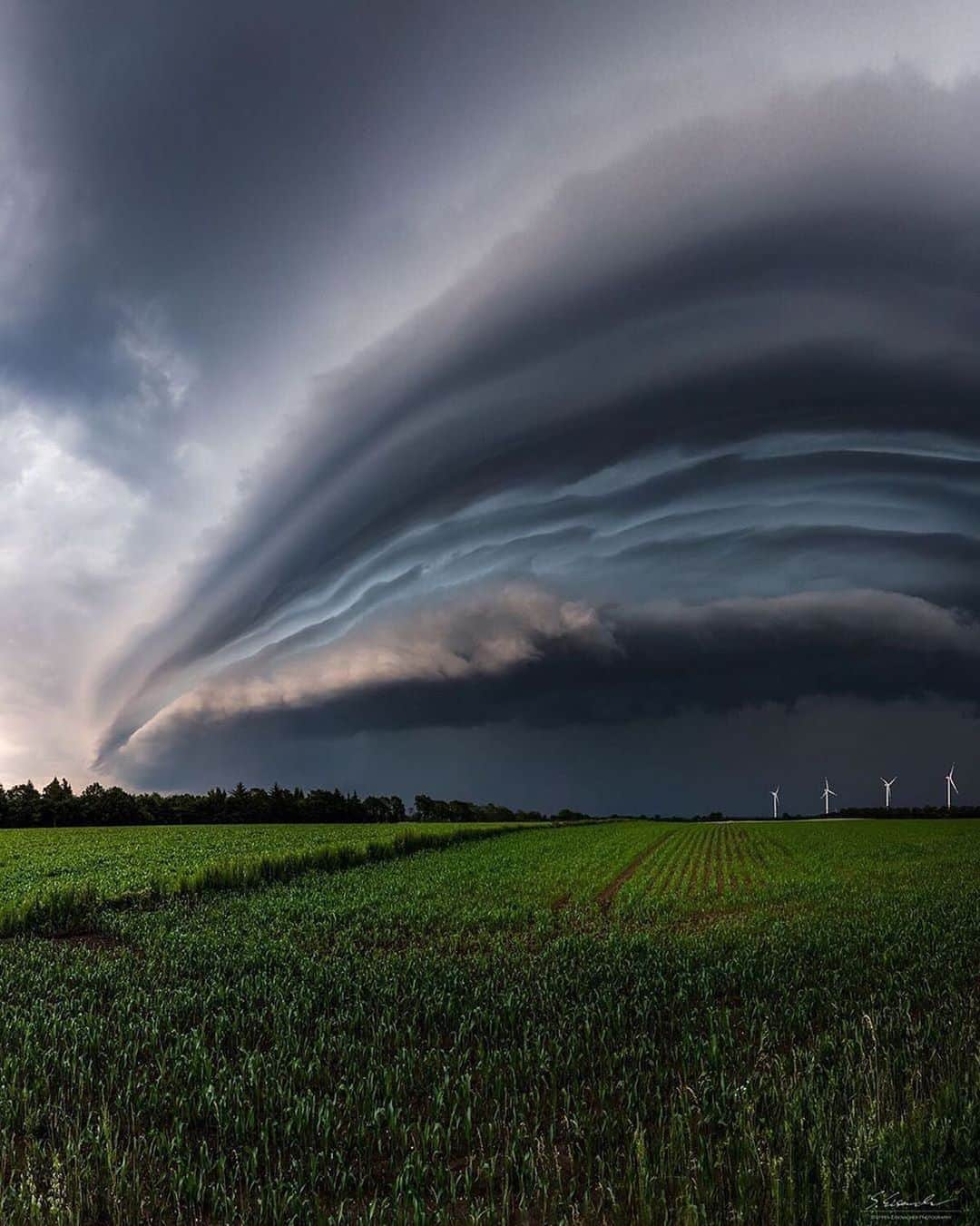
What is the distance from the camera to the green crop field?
746 cm

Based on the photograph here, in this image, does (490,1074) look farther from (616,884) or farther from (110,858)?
(110,858)

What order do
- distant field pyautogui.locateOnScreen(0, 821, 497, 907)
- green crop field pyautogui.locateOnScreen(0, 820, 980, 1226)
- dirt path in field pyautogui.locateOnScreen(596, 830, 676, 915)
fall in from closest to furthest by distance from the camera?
green crop field pyautogui.locateOnScreen(0, 820, 980, 1226)
dirt path in field pyautogui.locateOnScreen(596, 830, 676, 915)
distant field pyautogui.locateOnScreen(0, 821, 497, 907)

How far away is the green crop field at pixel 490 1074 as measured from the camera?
7457 mm

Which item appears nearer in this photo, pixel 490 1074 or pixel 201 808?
pixel 490 1074

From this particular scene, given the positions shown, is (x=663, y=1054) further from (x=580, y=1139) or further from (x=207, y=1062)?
(x=207, y=1062)

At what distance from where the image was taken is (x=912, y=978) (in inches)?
643
